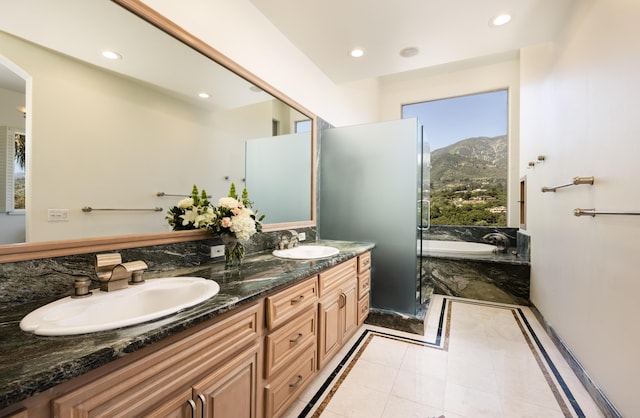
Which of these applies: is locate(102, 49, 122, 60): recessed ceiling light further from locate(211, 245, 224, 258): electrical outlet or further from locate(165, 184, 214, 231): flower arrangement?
locate(211, 245, 224, 258): electrical outlet

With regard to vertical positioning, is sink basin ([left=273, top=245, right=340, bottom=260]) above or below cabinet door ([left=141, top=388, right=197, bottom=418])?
above

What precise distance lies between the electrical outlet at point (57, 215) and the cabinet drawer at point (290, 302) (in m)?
0.87

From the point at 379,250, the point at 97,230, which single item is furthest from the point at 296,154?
the point at 97,230

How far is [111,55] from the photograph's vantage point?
119cm

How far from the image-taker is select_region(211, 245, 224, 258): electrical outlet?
5.42ft

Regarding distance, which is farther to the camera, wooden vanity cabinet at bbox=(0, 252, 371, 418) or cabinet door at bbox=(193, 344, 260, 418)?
cabinet door at bbox=(193, 344, 260, 418)

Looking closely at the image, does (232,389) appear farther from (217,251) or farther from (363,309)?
(363,309)

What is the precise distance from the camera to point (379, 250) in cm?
263

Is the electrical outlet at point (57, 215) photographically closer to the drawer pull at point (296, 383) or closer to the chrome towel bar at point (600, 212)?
the drawer pull at point (296, 383)

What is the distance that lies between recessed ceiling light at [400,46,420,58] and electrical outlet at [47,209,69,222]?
2.72 meters

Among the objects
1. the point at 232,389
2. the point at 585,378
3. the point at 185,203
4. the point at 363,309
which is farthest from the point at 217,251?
the point at 585,378

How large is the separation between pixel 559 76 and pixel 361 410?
2960mm

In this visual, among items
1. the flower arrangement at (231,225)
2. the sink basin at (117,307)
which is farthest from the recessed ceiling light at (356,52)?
the sink basin at (117,307)

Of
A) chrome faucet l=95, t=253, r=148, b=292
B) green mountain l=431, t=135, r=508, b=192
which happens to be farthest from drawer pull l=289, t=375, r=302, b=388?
green mountain l=431, t=135, r=508, b=192
